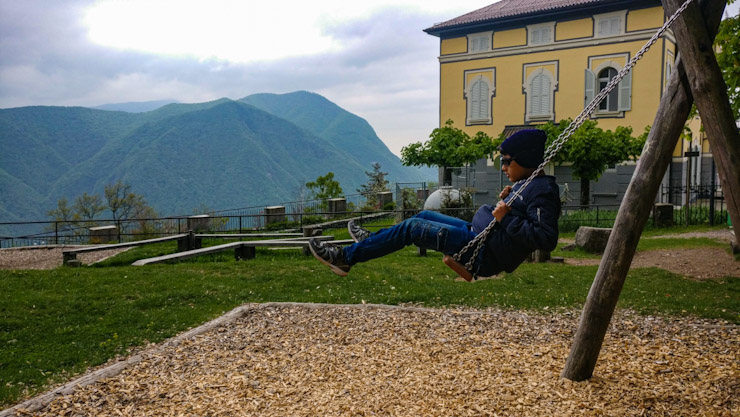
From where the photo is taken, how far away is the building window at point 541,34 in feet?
86.0

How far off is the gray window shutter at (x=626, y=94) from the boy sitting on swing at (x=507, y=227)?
929 inches

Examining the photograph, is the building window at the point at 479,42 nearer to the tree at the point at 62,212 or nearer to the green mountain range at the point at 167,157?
the tree at the point at 62,212

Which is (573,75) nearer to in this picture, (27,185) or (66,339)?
(66,339)

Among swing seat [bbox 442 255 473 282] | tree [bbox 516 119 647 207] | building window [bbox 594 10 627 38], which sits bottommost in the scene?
swing seat [bbox 442 255 473 282]

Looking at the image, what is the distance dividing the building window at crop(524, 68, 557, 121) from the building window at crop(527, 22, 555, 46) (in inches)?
52.3

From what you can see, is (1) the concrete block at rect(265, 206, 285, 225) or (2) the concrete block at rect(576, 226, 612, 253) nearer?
(2) the concrete block at rect(576, 226, 612, 253)

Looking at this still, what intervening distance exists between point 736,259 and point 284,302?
28.6 ft

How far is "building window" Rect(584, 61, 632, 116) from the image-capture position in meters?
24.8

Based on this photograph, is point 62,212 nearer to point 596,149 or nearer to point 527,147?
point 596,149

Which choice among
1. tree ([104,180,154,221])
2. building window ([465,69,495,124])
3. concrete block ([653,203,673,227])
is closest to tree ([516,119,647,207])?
concrete block ([653,203,673,227])

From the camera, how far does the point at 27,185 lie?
8262 cm

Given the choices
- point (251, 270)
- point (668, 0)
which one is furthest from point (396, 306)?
point (668, 0)

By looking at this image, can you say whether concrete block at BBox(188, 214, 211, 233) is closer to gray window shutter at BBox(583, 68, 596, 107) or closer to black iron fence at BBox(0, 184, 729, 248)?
black iron fence at BBox(0, 184, 729, 248)

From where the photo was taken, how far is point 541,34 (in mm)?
26469
